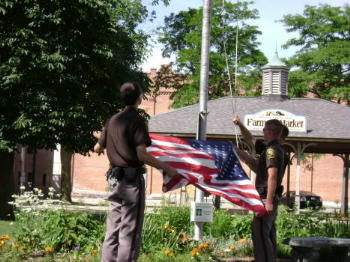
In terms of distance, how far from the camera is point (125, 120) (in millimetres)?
5570

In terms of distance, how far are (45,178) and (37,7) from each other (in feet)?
145

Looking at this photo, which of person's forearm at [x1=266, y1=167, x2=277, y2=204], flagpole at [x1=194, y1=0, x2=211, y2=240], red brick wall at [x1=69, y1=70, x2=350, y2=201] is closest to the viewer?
person's forearm at [x1=266, y1=167, x2=277, y2=204]

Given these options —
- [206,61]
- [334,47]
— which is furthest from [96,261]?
[334,47]

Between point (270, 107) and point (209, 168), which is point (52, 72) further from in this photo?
point (270, 107)

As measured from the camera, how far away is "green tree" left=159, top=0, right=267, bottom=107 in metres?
36.7

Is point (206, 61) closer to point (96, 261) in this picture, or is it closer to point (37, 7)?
point (96, 261)

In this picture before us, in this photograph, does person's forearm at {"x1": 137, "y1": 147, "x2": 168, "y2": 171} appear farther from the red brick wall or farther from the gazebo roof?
the red brick wall

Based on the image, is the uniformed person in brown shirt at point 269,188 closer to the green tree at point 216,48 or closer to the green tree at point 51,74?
the green tree at point 51,74

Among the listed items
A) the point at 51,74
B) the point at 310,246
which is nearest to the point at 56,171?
the point at 51,74

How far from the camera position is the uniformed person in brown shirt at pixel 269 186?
20.9 feet

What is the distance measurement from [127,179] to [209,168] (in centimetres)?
163

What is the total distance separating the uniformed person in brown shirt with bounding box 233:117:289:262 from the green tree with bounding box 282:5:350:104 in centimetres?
3116

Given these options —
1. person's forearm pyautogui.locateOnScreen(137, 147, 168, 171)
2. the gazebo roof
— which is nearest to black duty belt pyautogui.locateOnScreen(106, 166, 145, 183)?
person's forearm pyautogui.locateOnScreen(137, 147, 168, 171)

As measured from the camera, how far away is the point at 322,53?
3672cm
